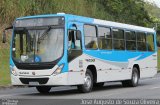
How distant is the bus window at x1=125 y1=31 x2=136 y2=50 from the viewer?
23.3m

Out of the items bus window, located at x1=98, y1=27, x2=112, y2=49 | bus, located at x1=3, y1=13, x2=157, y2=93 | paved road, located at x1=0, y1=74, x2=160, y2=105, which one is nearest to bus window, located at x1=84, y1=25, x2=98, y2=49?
bus, located at x1=3, y1=13, x2=157, y2=93

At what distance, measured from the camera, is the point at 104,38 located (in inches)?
822

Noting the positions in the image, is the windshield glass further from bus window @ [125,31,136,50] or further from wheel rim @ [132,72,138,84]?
wheel rim @ [132,72,138,84]

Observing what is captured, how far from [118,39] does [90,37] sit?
9.37ft

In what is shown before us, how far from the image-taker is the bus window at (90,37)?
1939cm

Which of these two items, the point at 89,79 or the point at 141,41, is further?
the point at 141,41

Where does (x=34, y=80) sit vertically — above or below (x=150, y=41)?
below

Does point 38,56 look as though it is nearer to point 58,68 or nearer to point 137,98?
point 58,68

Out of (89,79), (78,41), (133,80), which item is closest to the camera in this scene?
(78,41)

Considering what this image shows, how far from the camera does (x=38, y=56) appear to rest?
59.2 feet

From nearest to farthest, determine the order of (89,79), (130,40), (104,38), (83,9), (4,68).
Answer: (89,79) → (104,38) → (130,40) → (4,68) → (83,9)

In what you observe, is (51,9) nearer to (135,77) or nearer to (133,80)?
(135,77)

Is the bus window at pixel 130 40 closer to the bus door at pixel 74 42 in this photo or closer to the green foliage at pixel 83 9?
the bus door at pixel 74 42

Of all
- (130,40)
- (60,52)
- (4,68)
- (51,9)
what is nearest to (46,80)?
(60,52)
